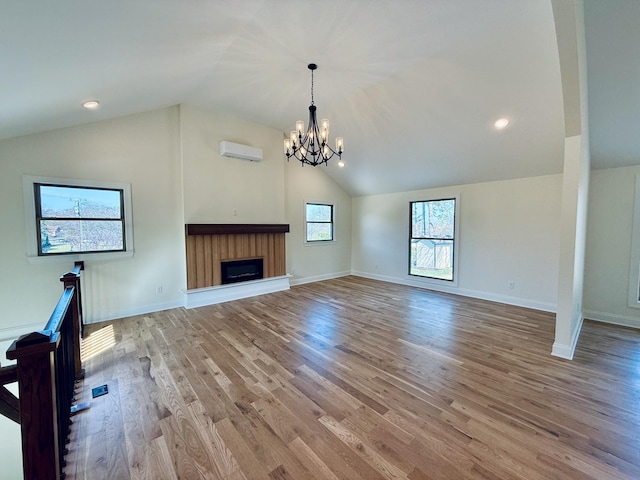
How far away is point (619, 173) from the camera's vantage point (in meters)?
3.87

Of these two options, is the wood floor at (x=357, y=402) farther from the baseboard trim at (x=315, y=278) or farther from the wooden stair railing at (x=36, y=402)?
the baseboard trim at (x=315, y=278)

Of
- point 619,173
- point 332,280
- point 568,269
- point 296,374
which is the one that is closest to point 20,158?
point 296,374

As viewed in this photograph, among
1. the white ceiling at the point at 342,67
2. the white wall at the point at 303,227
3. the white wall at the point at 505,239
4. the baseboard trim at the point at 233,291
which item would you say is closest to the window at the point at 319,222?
the white wall at the point at 303,227

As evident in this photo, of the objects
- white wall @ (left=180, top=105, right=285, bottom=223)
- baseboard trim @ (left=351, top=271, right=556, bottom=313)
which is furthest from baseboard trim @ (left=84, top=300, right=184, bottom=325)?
baseboard trim @ (left=351, top=271, right=556, bottom=313)

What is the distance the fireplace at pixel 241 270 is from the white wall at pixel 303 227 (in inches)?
35.5

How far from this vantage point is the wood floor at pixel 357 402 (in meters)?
1.63

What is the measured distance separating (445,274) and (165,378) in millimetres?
5346

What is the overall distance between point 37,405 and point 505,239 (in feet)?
19.5

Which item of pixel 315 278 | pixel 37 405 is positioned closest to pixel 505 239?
pixel 315 278

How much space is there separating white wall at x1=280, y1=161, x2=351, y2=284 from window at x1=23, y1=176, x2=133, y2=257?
317cm

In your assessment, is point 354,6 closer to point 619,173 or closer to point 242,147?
point 242,147

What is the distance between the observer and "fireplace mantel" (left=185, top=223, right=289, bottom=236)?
462 cm

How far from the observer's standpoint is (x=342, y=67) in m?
3.43

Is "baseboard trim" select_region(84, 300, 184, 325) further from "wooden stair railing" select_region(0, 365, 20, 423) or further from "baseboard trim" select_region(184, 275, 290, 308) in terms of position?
"wooden stair railing" select_region(0, 365, 20, 423)
